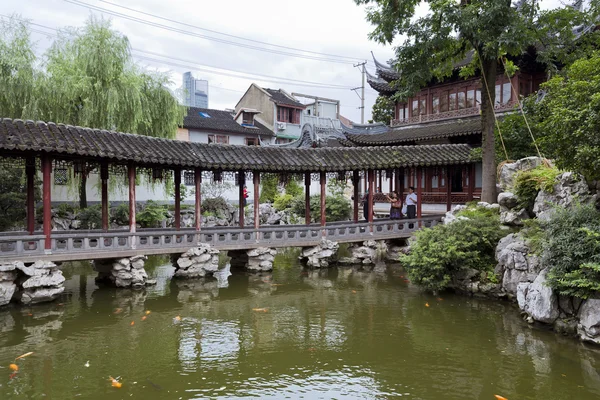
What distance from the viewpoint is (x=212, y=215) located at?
2288cm

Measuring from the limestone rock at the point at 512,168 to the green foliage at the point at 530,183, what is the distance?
0.75m

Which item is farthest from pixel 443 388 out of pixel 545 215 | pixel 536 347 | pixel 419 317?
pixel 545 215

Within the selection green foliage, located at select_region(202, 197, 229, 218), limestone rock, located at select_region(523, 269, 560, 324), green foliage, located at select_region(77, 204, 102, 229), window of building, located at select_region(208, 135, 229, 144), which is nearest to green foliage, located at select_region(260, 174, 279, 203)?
window of building, located at select_region(208, 135, 229, 144)

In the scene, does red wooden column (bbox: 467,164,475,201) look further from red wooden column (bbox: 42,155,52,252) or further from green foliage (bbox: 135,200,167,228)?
red wooden column (bbox: 42,155,52,252)

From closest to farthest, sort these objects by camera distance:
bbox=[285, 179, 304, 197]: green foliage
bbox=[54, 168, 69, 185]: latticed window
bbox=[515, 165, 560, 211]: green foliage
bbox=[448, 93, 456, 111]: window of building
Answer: bbox=[515, 165, 560, 211]: green foliage
bbox=[54, 168, 69, 185]: latticed window
bbox=[448, 93, 456, 111]: window of building
bbox=[285, 179, 304, 197]: green foliage

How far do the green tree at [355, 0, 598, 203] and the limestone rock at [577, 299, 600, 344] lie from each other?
7149mm

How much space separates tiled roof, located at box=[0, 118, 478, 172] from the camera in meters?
9.57

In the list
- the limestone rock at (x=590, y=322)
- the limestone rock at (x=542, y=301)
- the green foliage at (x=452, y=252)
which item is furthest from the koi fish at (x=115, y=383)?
the limestone rock at (x=590, y=322)

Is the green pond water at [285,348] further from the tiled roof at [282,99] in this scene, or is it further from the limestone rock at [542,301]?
the tiled roof at [282,99]

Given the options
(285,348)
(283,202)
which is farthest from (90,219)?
(285,348)

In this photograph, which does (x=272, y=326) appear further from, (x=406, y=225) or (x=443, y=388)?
(x=406, y=225)

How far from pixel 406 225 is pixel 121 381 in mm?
11273

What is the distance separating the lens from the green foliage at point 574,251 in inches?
280

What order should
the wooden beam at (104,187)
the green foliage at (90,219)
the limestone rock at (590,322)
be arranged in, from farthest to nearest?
1. the green foliage at (90,219)
2. the wooden beam at (104,187)
3. the limestone rock at (590,322)
